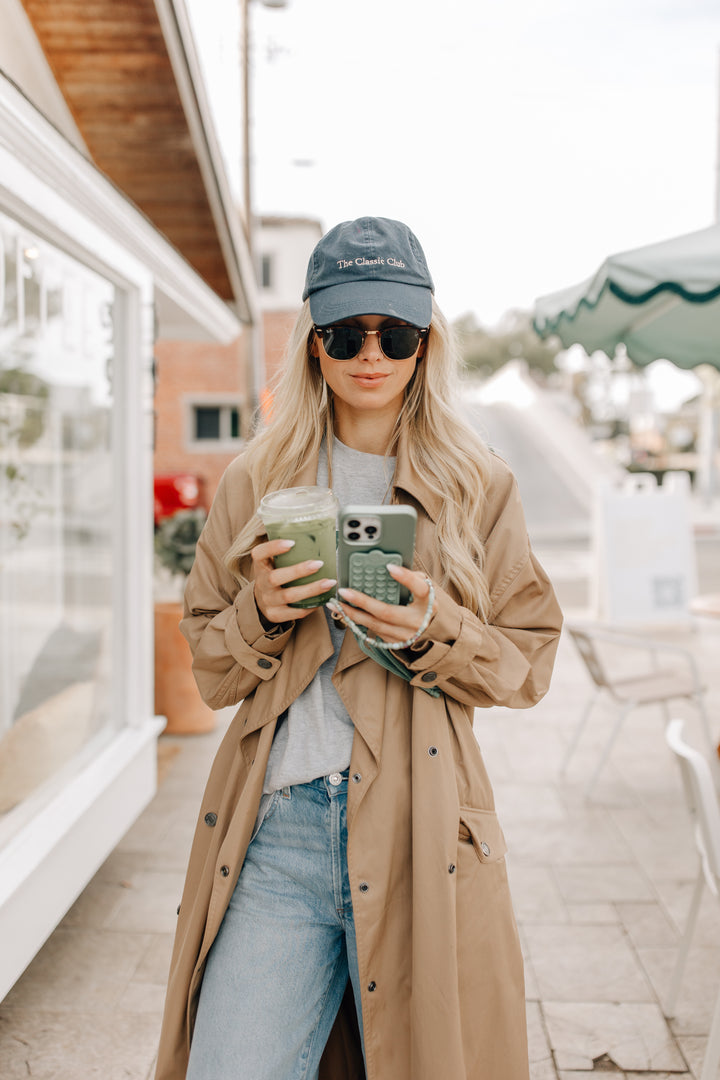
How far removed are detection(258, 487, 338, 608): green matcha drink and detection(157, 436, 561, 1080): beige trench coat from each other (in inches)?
5.0

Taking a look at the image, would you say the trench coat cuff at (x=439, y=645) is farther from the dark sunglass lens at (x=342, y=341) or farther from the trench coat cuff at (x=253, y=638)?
the dark sunglass lens at (x=342, y=341)

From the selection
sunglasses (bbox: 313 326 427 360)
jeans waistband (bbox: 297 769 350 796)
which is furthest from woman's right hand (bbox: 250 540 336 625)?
sunglasses (bbox: 313 326 427 360)

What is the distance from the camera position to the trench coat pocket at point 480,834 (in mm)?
1332

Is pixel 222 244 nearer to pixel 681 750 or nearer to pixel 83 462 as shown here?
pixel 83 462

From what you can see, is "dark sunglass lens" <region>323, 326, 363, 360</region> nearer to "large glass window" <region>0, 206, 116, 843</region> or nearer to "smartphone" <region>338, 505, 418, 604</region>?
"smartphone" <region>338, 505, 418, 604</region>

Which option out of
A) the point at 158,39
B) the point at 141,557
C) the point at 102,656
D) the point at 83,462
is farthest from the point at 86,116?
the point at 102,656

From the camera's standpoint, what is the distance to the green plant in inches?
195

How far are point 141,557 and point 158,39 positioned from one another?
2410mm

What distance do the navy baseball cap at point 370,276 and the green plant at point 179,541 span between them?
12.0 ft

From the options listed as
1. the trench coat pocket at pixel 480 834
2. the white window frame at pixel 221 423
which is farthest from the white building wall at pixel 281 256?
the trench coat pocket at pixel 480 834

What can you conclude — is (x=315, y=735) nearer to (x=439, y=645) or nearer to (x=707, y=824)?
(x=439, y=645)

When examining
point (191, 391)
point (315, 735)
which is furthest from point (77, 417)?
point (191, 391)

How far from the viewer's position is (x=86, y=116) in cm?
447

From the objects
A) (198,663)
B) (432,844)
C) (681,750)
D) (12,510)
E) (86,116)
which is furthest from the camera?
(86,116)
